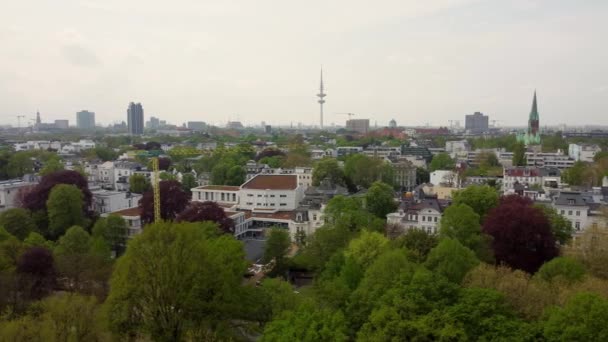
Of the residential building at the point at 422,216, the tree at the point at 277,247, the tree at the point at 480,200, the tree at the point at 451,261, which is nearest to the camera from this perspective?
the tree at the point at 451,261

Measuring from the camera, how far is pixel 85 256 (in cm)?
2725

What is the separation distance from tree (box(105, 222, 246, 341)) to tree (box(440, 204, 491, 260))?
14515 mm

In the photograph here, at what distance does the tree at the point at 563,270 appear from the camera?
22513mm

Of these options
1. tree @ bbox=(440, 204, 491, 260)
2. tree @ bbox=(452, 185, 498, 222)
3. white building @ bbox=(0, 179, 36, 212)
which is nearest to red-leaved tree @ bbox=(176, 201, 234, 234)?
tree @ bbox=(440, 204, 491, 260)

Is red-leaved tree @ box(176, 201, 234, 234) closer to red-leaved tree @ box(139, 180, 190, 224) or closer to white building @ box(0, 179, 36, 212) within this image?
red-leaved tree @ box(139, 180, 190, 224)

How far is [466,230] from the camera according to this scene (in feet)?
93.8

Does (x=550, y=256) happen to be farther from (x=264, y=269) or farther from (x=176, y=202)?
(x=176, y=202)

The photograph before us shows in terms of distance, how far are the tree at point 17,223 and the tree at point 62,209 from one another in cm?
192

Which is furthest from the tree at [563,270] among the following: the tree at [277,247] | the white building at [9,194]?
the white building at [9,194]

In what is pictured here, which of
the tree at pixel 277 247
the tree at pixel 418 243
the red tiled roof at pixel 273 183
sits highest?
the red tiled roof at pixel 273 183

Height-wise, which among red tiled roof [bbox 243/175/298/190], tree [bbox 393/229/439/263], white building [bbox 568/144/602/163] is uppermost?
white building [bbox 568/144/602/163]

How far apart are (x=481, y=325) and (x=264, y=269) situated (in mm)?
16931

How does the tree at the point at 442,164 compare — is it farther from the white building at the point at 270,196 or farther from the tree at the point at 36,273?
the tree at the point at 36,273

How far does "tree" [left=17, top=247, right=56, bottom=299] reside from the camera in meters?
24.9
